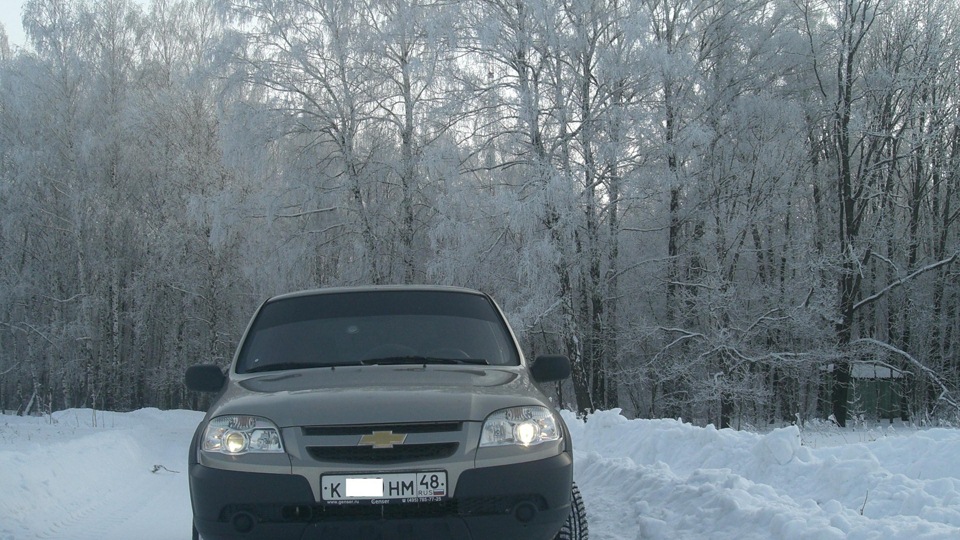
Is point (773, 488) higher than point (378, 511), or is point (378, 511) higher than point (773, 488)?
point (378, 511)

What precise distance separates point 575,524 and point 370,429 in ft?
4.21

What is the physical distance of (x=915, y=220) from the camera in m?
26.0

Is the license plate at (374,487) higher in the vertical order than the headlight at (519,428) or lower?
lower

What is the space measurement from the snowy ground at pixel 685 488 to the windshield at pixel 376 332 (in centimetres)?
153

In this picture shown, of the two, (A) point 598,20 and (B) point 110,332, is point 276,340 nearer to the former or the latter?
(A) point 598,20

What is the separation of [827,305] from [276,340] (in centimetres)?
1854

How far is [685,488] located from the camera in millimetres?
5926

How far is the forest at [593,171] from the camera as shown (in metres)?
19.6

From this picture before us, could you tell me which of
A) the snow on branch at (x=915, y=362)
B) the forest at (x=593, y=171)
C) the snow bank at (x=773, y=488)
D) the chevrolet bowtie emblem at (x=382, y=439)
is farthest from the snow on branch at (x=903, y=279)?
the chevrolet bowtie emblem at (x=382, y=439)

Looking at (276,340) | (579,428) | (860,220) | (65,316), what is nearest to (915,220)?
(860,220)

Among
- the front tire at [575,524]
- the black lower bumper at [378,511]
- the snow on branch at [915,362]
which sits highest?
the black lower bumper at [378,511]

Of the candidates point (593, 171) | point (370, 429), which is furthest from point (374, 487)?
point (593, 171)

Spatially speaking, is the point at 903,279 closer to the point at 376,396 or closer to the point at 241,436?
the point at 376,396

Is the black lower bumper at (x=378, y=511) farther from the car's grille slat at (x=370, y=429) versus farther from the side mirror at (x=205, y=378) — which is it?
the side mirror at (x=205, y=378)
